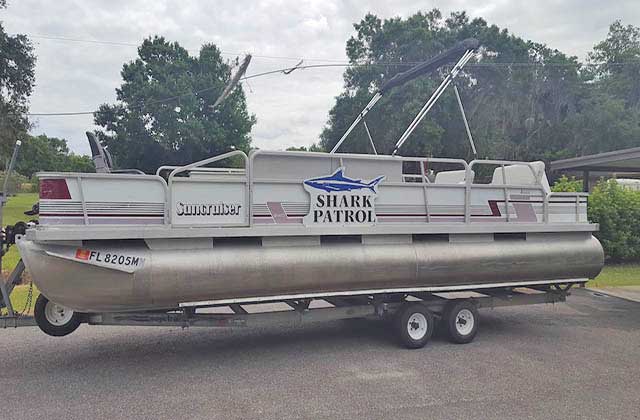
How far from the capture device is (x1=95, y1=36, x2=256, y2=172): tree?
116 ft

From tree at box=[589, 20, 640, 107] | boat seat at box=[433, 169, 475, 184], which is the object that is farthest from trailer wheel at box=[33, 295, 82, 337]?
tree at box=[589, 20, 640, 107]

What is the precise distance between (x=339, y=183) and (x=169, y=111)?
31.9m

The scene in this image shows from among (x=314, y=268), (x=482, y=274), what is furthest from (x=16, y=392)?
(x=482, y=274)

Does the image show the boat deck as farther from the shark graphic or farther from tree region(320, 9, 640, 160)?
tree region(320, 9, 640, 160)

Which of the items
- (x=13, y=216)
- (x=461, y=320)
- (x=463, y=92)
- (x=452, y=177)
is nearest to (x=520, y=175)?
(x=452, y=177)

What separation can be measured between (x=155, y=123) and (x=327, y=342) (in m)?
32.2

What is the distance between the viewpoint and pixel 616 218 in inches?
530

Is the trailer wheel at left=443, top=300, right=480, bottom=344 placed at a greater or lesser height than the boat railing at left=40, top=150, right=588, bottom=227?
lesser

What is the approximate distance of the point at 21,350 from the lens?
6.14 meters

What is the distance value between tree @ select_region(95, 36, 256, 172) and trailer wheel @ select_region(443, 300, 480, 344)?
94.3ft

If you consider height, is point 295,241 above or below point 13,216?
below

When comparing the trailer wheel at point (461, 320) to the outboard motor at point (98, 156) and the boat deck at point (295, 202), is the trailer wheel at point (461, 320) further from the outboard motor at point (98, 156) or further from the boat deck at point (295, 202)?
the outboard motor at point (98, 156)

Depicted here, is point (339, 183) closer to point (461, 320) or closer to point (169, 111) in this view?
point (461, 320)

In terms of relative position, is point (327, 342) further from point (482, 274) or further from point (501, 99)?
point (501, 99)
